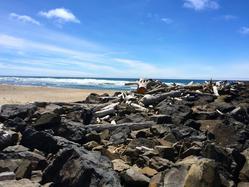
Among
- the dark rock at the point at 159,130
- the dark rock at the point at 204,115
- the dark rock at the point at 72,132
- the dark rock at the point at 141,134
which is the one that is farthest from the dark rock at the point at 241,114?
the dark rock at the point at 72,132

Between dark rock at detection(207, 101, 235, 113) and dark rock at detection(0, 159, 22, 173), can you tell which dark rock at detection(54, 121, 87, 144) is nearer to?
dark rock at detection(0, 159, 22, 173)

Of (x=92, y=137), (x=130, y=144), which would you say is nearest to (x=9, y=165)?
(x=92, y=137)

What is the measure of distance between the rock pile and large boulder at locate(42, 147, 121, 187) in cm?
2

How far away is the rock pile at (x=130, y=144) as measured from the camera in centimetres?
671

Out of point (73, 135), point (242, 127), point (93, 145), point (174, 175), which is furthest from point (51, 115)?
point (242, 127)

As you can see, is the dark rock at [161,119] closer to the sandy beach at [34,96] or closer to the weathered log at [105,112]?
the weathered log at [105,112]

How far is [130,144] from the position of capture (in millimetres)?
9797

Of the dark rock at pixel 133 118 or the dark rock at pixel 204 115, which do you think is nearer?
the dark rock at pixel 133 118

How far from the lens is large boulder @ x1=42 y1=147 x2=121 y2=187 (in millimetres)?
6441

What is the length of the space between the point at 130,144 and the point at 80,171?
11.1ft

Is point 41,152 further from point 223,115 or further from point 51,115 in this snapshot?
point 223,115

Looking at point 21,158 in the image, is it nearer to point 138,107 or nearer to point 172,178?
point 172,178

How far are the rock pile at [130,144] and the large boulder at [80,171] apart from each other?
0.02 meters

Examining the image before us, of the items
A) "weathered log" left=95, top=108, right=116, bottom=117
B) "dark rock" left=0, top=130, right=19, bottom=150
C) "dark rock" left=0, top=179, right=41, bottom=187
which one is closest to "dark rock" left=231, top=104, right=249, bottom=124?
"weathered log" left=95, top=108, right=116, bottom=117
